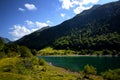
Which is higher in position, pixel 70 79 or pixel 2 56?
pixel 2 56

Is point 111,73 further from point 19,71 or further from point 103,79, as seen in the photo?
point 19,71

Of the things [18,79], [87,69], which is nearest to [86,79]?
[87,69]

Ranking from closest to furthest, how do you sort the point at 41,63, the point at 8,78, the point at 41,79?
the point at 8,78
the point at 41,79
the point at 41,63

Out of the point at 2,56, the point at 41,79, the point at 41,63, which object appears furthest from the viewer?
the point at 2,56

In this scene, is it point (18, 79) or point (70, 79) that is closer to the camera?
point (18, 79)

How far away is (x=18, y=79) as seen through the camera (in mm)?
69625

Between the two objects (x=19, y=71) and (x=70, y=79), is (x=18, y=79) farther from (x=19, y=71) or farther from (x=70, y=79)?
(x=70, y=79)

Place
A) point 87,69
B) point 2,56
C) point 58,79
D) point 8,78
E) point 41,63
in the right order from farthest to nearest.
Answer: point 2,56
point 41,63
point 87,69
point 58,79
point 8,78

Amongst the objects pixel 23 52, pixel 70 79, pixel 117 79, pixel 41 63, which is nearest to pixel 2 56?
pixel 23 52

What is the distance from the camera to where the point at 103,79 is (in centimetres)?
10525

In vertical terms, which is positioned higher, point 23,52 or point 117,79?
point 23,52

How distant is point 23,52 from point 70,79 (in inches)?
4235

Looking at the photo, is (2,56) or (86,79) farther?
(2,56)

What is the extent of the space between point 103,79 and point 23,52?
106071mm
